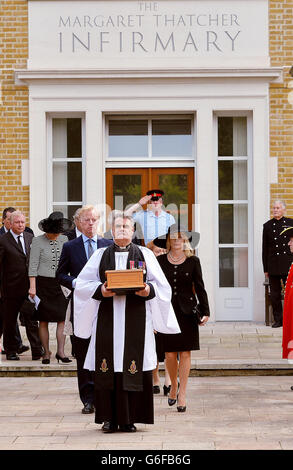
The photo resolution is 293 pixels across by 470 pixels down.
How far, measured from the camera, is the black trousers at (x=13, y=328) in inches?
474

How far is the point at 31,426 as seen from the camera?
8.38m

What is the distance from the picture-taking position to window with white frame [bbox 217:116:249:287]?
51.1 feet

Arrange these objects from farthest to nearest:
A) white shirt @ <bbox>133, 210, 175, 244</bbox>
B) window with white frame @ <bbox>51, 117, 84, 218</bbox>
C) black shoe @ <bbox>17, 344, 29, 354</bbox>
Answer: window with white frame @ <bbox>51, 117, 84, 218</bbox>
white shirt @ <bbox>133, 210, 175, 244</bbox>
black shoe @ <bbox>17, 344, 29, 354</bbox>

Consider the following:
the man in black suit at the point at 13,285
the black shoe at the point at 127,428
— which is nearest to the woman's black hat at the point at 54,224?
the man in black suit at the point at 13,285

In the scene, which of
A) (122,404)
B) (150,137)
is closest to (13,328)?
(122,404)

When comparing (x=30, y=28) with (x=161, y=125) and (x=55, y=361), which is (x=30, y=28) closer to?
(x=161, y=125)

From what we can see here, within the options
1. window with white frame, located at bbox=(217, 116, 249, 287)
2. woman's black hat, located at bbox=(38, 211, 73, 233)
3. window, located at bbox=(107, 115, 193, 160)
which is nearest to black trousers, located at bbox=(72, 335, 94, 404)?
woman's black hat, located at bbox=(38, 211, 73, 233)

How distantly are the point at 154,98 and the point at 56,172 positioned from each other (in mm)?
1989

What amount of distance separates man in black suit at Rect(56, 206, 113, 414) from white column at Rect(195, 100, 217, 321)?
583cm

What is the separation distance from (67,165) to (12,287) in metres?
4.07

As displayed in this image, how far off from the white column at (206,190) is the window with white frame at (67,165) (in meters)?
1.94

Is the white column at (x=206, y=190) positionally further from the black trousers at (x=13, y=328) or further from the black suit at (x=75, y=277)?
the black suit at (x=75, y=277)

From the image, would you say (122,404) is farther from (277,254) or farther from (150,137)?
(150,137)

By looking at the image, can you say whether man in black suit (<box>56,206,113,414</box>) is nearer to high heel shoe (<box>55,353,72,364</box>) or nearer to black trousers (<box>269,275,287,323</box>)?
high heel shoe (<box>55,353,72,364</box>)
